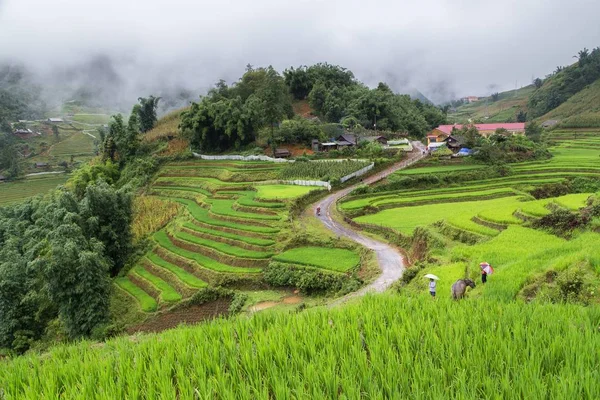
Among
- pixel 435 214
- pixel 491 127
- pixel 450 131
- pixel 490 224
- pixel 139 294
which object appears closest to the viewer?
pixel 490 224

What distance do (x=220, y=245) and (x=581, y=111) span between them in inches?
3180

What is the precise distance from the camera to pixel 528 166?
36469mm

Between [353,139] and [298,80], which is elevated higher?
[298,80]

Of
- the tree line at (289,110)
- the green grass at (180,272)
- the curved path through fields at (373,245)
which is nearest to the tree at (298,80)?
the tree line at (289,110)

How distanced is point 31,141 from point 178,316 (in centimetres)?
9029

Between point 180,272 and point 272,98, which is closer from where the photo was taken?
point 180,272

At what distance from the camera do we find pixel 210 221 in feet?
92.2

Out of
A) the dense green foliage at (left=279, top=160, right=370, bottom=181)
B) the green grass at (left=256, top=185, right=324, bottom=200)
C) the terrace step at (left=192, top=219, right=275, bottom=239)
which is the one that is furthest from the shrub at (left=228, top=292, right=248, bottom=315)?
the dense green foliage at (left=279, top=160, right=370, bottom=181)

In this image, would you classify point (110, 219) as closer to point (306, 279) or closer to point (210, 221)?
point (210, 221)

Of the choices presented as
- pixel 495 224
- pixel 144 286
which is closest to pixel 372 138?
pixel 495 224

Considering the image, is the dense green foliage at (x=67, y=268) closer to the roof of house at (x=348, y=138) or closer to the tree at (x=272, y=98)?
the tree at (x=272, y=98)

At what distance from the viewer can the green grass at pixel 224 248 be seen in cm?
2178

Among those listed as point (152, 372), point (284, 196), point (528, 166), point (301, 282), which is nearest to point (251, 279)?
point (301, 282)

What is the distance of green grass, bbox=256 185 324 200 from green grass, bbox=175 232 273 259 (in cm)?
637
